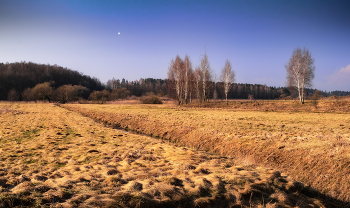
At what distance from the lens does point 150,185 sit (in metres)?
5.07

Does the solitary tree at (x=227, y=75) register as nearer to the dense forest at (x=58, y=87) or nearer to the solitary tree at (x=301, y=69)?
the solitary tree at (x=301, y=69)

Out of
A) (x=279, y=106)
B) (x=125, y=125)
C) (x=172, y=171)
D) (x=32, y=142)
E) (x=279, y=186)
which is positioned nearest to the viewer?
(x=279, y=186)

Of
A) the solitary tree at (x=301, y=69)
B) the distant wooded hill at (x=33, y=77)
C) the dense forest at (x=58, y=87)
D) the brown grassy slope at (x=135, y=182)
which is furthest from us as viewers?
the distant wooded hill at (x=33, y=77)

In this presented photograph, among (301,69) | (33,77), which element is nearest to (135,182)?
(301,69)

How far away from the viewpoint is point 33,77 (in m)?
140

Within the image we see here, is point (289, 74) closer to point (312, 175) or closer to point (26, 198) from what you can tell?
point (312, 175)

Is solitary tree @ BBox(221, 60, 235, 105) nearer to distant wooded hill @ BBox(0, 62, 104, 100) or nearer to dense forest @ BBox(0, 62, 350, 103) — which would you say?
dense forest @ BBox(0, 62, 350, 103)

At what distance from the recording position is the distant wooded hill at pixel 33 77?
12348 cm

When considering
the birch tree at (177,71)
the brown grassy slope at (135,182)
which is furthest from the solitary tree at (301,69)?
the brown grassy slope at (135,182)

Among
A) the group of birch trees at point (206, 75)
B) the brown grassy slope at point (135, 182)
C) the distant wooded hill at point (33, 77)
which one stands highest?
the distant wooded hill at point (33, 77)

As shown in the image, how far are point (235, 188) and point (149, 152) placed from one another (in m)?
4.77

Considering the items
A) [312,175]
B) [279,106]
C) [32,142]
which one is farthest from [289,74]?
[32,142]

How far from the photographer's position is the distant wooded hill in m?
123

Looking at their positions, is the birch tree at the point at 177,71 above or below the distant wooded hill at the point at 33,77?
below
